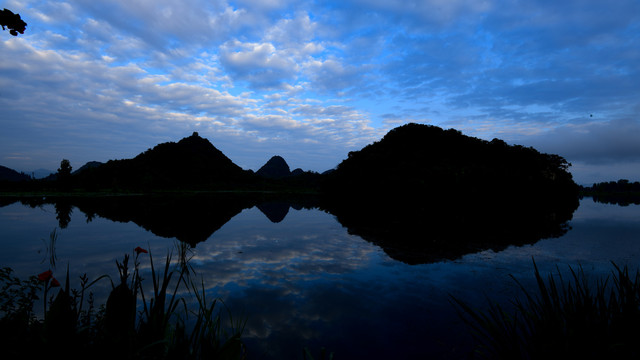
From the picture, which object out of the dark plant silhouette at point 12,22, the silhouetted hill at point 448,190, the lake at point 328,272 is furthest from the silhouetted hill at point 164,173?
the dark plant silhouette at point 12,22

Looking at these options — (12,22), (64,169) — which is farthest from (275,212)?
(64,169)

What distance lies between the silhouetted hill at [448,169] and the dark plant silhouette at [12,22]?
7422 centimetres

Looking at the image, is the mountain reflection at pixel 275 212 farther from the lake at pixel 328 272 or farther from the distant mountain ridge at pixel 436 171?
the distant mountain ridge at pixel 436 171

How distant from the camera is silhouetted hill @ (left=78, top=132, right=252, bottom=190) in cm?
12425

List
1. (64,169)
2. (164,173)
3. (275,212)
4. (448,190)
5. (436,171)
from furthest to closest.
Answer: (164,173), (64,169), (436,171), (448,190), (275,212)

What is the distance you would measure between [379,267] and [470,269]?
14.1 ft

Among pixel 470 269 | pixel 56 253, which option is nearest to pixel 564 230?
pixel 470 269

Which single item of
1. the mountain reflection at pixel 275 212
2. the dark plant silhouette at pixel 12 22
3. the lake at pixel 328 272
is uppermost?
the dark plant silhouette at pixel 12 22

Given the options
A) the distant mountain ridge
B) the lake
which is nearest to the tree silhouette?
the distant mountain ridge

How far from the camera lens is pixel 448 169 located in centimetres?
7531

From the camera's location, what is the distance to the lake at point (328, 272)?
324 inches

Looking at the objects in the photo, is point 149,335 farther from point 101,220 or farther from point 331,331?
point 101,220

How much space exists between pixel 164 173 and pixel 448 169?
146m

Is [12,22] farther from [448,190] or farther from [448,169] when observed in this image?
[448,169]
